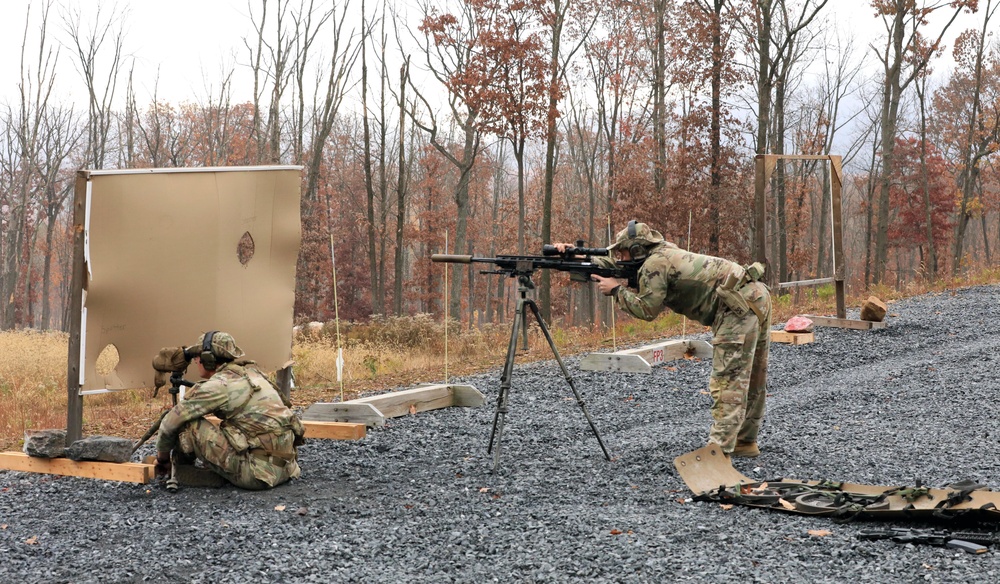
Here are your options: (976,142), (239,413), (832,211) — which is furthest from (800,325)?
(976,142)

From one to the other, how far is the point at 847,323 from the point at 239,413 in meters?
11.3

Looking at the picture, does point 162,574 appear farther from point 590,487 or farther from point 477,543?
point 590,487

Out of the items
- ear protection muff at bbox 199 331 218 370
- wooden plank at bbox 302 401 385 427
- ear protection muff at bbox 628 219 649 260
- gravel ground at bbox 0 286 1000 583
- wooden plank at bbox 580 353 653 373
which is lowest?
gravel ground at bbox 0 286 1000 583

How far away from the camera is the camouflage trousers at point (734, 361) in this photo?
237 inches

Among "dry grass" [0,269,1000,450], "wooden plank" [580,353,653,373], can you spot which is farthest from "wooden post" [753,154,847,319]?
"wooden plank" [580,353,653,373]

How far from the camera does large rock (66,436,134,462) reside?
602 centimetres

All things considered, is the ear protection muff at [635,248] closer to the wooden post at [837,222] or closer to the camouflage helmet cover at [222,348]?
the camouflage helmet cover at [222,348]

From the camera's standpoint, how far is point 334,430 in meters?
7.26

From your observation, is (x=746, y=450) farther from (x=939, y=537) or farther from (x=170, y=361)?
(x=170, y=361)

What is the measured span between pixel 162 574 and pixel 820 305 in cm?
1582

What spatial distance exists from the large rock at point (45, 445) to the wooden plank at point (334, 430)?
1239 mm

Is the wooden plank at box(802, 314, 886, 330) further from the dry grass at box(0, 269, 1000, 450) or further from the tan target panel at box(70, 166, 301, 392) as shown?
the tan target panel at box(70, 166, 301, 392)

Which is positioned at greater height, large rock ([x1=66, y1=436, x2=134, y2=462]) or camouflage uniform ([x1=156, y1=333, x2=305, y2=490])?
camouflage uniform ([x1=156, y1=333, x2=305, y2=490])

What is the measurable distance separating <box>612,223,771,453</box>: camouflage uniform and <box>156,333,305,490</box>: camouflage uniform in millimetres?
2723
